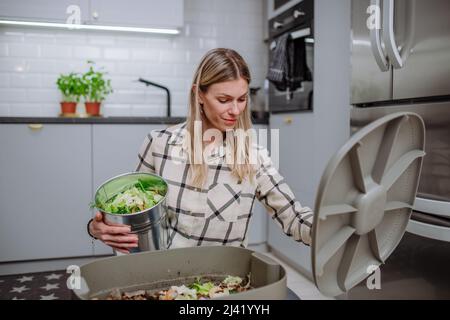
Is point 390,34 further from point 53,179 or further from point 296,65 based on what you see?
point 53,179

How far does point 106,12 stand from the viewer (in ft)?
9.70

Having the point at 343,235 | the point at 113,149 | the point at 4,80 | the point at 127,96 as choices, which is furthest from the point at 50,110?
the point at 343,235

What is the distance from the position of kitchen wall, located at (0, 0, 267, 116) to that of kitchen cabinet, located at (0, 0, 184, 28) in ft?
0.88

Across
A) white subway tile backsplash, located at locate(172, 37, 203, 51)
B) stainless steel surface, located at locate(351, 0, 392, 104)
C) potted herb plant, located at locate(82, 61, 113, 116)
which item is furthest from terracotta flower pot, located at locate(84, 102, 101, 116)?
stainless steel surface, located at locate(351, 0, 392, 104)

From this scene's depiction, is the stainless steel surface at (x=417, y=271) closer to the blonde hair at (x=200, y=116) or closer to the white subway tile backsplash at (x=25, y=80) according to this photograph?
the blonde hair at (x=200, y=116)

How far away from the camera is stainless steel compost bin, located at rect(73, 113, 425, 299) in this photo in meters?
0.57

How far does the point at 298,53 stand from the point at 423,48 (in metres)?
1.16

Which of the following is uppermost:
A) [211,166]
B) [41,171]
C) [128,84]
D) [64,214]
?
[128,84]

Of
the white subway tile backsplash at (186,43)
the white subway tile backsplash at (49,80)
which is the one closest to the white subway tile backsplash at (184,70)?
the white subway tile backsplash at (186,43)

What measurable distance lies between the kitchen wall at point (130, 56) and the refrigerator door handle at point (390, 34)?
6.67 ft

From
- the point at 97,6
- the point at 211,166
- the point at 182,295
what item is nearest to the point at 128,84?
the point at 97,6
